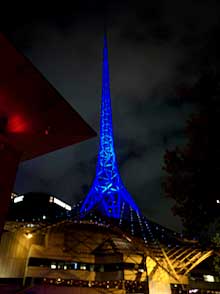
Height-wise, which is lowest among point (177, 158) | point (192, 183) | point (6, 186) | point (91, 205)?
point (6, 186)

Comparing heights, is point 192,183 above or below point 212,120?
below

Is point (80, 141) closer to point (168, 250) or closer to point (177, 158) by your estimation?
point (177, 158)

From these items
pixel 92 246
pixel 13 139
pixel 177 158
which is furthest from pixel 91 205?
pixel 13 139

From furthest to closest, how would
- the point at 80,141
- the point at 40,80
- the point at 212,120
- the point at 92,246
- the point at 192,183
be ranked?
the point at 92,246 → the point at 192,183 → the point at 212,120 → the point at 80,141 → the point at 40,80

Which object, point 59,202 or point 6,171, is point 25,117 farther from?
point 59,202

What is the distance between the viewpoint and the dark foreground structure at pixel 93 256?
22.3 meters

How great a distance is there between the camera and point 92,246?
27422 mm

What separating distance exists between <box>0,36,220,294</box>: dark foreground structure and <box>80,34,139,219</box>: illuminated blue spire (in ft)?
38.3

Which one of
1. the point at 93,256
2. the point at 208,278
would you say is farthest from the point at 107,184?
the point at 208,278

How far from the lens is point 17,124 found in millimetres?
6406

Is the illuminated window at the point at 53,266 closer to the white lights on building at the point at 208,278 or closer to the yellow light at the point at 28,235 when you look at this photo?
the yellow light at the point at 28,235

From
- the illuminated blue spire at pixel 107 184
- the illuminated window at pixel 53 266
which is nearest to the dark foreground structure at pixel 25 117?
the illuminated window at pixel 53 266

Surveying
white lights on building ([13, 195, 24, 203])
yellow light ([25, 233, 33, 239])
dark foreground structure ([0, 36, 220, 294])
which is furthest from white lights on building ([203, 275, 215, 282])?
white lights on building ([13, 195, 24, 203])

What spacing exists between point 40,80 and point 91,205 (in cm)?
3582
